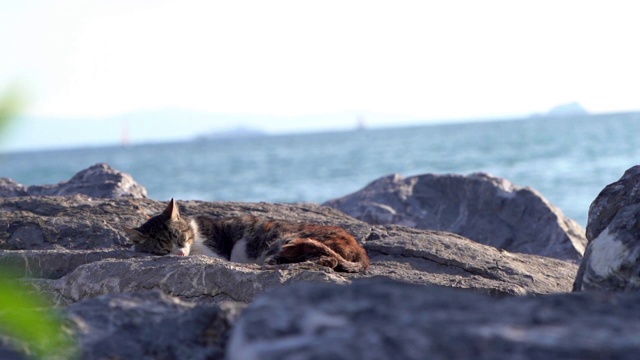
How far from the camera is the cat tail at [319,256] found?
5402 millimetres

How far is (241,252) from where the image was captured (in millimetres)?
6289

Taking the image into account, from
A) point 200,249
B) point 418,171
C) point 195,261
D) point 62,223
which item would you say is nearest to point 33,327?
point 195,261

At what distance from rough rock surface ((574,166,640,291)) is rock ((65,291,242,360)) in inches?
70.1

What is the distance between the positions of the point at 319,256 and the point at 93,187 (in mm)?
3782

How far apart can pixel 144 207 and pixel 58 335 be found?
16.3 feet

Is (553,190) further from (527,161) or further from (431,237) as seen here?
(431,237)

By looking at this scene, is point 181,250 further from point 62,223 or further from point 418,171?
point 418,171

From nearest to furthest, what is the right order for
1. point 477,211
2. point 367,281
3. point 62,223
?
point 367,281
point 62,223
point 477,211

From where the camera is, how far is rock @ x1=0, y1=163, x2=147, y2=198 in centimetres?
850

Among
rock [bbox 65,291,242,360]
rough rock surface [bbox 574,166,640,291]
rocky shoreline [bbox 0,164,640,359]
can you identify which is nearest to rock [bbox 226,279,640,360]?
rocky shoreline [bbox 0,164,640,359]

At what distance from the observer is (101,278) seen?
196 inches

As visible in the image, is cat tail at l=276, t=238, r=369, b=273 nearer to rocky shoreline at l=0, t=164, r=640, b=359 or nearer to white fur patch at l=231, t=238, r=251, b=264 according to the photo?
rocky shoreline at l=0, t=164, r=640, b=359

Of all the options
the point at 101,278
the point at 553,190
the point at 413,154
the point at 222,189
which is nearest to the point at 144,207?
the point at 101,278

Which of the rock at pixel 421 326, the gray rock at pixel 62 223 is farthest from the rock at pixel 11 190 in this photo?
the rock at pixel 421 326
